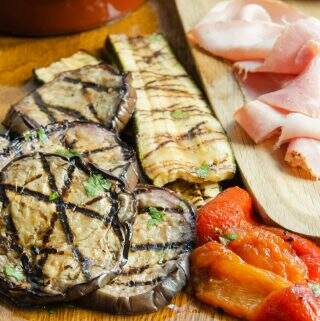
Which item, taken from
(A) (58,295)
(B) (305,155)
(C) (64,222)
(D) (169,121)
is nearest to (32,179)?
(C) (64,222)

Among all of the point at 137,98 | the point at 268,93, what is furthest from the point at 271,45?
the point at 137,98

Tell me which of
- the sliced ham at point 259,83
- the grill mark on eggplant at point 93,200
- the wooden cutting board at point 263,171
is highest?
the grill mark on eggplant at point 93,200

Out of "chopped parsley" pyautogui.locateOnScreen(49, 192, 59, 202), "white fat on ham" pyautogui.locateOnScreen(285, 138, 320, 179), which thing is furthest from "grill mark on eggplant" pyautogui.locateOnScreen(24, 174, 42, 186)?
"white fat on ham" pyautogui.locateOnScreen(285, 138, 320, 179)

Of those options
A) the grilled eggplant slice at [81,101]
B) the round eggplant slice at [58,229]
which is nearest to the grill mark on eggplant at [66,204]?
the round eggplant slice at [58,229]

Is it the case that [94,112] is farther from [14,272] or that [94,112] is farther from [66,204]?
[14,272]

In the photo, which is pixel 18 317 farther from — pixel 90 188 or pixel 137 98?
pixel 137 98

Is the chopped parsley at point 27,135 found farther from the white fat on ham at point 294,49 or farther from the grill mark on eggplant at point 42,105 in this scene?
the white fat on ham at point 294,49

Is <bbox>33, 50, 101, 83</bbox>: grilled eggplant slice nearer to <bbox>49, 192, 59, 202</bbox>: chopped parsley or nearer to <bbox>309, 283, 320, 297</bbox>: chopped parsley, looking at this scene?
<bbox>49, 192, 59, 202</bbox>: chopped parsley
